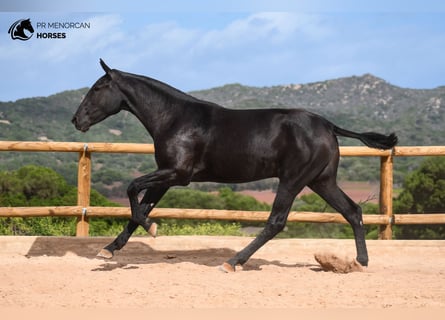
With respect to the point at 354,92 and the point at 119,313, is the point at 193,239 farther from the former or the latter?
the point at 354,92

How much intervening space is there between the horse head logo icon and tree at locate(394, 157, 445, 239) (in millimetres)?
13879

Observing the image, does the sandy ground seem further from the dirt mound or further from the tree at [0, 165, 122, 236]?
the tree at [0, 165, 122, 236]

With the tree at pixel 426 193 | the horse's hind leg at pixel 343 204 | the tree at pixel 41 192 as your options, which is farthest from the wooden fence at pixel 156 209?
the tree at pixel 426 193

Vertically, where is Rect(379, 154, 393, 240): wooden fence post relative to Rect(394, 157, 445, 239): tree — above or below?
above

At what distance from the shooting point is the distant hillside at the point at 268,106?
29.4 metres

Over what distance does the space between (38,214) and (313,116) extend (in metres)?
3.44

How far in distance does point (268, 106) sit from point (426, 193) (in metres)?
17.4

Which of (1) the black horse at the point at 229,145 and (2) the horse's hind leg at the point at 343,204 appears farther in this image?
(2) the horse's hind leg at the point at 343,204

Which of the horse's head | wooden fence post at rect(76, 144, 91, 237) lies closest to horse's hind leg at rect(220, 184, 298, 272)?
the horse's head

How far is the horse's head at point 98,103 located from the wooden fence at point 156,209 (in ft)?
3.92

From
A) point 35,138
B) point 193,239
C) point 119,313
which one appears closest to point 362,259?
point 193,239

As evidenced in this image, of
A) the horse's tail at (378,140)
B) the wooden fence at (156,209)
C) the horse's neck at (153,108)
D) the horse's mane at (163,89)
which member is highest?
the horse's mane at (163,89)

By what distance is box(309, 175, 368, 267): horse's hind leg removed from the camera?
6039 millimetres

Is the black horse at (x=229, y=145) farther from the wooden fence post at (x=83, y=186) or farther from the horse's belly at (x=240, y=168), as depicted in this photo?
the wooden fence post at (x=83, y=186)
